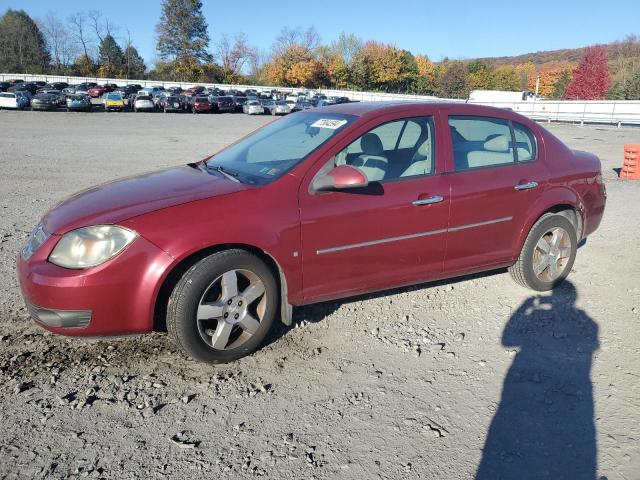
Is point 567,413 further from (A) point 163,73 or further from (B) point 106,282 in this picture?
(A) point 163,73

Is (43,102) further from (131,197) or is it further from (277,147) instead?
(131,197)

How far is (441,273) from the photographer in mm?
4246

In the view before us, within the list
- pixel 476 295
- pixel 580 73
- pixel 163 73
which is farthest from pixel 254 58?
pixel 476 295

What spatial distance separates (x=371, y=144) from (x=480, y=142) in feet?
3.36

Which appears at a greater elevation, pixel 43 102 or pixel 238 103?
pixel 238 103

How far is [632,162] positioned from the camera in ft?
38.5

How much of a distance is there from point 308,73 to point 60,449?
87.3 meters

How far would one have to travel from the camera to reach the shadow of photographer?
2.64m

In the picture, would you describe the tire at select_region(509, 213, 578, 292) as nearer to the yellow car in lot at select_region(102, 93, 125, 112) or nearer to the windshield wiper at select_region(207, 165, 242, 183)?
the windshield wiper at select_region(207, 165, 242, 183)

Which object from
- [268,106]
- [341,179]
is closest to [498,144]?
[341,179]

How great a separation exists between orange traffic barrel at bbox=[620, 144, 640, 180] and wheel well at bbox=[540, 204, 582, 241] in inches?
315

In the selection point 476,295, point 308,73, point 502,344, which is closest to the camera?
point 502,344

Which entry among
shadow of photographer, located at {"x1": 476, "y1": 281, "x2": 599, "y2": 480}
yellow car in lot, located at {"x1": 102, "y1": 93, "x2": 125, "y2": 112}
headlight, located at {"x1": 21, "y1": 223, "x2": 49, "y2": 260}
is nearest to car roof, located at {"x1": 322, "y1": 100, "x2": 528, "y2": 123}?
shadow of photographer, located at {"x1": 476, "y1": 281, "x2": 599, "y2": 480}

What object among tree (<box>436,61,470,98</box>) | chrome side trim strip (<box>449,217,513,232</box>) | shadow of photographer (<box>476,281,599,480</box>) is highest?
tree (<box>436,61,470,98</box>)
